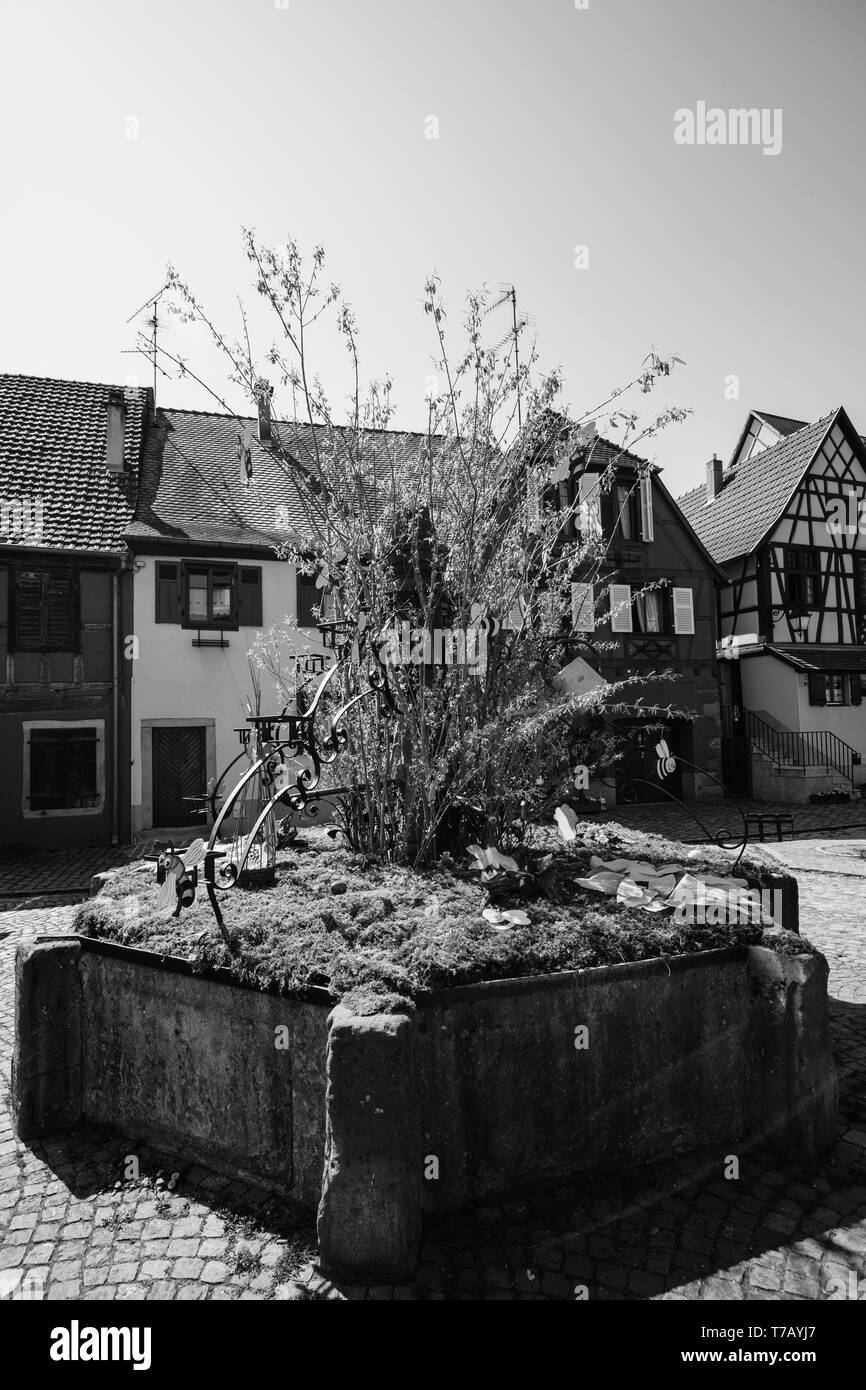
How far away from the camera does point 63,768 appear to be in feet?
43.6

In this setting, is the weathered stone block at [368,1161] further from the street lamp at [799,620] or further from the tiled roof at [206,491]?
the street lamp at [799,620]

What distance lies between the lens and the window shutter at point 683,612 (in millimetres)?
17984

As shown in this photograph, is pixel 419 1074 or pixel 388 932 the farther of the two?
pixel 388 932

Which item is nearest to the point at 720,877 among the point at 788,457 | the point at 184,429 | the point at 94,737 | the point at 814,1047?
the point at 814,1047

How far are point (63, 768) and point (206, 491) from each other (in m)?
5.90

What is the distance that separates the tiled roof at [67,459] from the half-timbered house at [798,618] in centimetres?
1382

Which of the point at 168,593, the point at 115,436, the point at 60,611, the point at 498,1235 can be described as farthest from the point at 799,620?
the point at 498,1235

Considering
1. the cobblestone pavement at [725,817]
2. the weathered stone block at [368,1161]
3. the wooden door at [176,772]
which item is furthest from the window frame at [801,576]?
the weathered stone block at [368,1161]

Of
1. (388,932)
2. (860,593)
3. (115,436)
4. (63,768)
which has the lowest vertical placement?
(63,768)

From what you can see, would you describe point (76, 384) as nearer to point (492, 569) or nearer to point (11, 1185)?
point (492, 569)

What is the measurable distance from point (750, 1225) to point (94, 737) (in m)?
12.8

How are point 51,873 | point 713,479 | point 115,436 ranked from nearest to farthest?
point 51,873 < point 115,436 < point 713,479

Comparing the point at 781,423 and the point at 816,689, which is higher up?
the point at 781,423

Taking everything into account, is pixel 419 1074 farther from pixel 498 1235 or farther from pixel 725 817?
pixel 725 817
